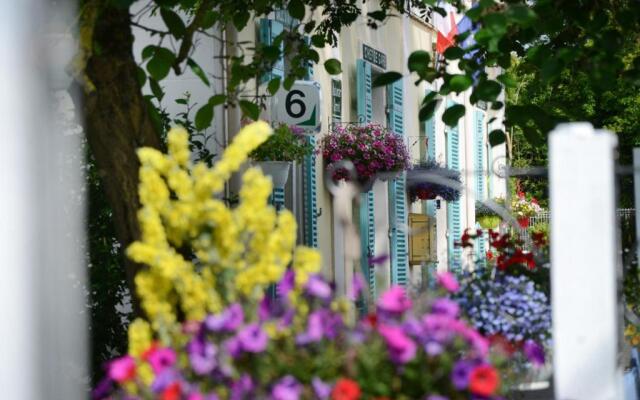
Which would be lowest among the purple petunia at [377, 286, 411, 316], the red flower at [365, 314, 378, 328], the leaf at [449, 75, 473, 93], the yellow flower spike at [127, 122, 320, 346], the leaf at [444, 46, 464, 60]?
the red flower at [365, 314, 378, 328]

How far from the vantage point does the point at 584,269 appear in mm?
2979

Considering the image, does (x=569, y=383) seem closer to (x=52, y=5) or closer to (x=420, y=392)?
(x=420, y=392)

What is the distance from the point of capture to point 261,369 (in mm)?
2953

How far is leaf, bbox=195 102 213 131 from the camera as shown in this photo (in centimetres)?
499

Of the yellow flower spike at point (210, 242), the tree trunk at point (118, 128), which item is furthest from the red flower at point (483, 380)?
the tree trunk at point (118, 128)

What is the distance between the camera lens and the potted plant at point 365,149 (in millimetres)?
10219

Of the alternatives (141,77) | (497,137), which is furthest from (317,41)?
(141,77)

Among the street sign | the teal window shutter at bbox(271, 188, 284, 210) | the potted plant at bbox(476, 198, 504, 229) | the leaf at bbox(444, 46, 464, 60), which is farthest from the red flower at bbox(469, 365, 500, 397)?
the potted plant at bbox(476, 198, 504, 229)

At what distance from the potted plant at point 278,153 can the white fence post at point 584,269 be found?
5359 mm

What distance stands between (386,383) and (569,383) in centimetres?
41

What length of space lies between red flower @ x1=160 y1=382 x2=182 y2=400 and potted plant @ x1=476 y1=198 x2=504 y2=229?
1576 cm

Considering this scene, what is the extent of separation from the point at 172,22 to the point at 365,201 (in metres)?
6.90

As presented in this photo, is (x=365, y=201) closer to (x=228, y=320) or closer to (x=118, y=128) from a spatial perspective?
(x=118, y=128)

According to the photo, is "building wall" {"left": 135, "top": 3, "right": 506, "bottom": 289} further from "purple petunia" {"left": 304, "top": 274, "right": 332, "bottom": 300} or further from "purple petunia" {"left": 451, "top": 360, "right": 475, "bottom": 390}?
"purple petunia" {"left": 451, "top": 360, "right": 475, "bottom": 390}
